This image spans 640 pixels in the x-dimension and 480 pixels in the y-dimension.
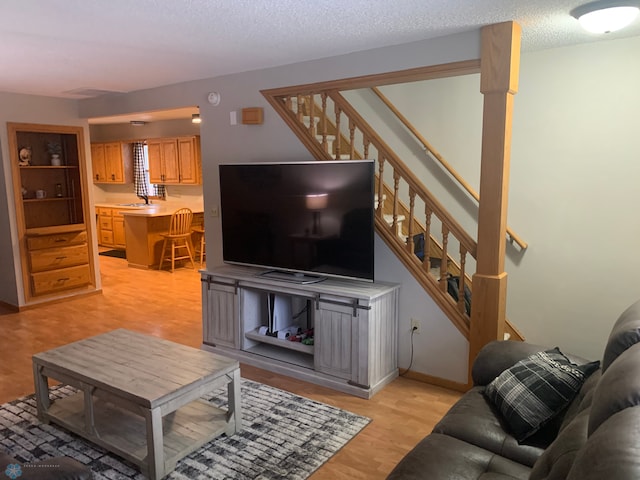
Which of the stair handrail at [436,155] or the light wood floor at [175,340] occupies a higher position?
the stair handrail at [436,155]

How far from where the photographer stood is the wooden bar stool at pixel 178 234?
23.2 ft

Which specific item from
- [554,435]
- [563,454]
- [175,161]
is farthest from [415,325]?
[175,161]

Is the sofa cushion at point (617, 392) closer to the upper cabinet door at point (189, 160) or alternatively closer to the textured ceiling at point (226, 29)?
the textured ceiling at point (226, 29)

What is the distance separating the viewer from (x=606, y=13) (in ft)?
8.23

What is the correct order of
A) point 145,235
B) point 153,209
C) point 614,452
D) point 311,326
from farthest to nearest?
point 153,209
point 145,235
point 311,326
point 614,452

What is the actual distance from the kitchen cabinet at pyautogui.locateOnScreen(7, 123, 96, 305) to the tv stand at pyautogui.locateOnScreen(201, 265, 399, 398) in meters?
2.56

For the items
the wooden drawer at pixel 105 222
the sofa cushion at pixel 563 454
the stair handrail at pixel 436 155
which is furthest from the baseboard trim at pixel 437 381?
the wooden drawer at pixel 105 222

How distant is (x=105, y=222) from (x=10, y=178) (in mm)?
4150

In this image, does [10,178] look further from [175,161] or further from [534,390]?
[534,390]

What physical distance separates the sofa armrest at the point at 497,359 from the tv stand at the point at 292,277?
4.63 feet

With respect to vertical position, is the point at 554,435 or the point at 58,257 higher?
the point at 58,257

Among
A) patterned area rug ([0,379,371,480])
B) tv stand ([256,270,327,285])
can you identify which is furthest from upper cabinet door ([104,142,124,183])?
patterned area rug ([0,379,371,480])

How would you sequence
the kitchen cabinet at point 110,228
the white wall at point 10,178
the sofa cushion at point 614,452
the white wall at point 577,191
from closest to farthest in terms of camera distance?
the sofa cushion at point 614,452 < the white wall at point 577,191 < the white wall at point 10,178 < the kitchen cabinet at point 110,228

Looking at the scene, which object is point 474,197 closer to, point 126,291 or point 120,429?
point 120,429
